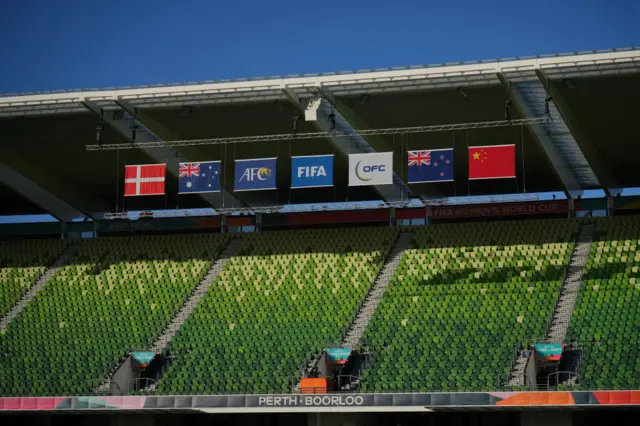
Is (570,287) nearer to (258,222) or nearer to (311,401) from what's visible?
(311,401)

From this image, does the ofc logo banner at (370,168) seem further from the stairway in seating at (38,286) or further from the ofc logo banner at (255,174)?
the stairway in seating at (38,286)

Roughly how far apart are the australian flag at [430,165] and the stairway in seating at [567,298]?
649cm

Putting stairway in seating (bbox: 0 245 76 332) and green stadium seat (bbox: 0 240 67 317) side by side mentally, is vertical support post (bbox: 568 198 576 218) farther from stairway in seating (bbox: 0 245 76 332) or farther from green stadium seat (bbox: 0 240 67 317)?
green stadium seat (bbox: 0 240 67 317)

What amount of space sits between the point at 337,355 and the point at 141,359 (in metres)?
7.80

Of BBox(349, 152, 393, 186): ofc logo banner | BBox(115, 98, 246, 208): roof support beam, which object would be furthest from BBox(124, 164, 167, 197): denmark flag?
BBox(349, 152, 393, 186): ofc logo banner

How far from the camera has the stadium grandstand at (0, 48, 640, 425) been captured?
37.5 metres

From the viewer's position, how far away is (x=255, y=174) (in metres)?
44.8

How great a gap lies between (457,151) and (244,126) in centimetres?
969

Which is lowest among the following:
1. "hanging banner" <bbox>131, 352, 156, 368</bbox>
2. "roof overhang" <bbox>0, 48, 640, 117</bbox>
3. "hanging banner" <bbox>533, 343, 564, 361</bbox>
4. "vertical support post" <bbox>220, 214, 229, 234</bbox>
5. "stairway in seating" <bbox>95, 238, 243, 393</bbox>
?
"hanging banner" <bbox>131, 352, 156, 368</bbox>

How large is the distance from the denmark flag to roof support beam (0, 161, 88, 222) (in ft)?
24.1

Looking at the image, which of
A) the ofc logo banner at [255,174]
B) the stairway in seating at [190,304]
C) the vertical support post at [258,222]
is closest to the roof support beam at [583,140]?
the ofc logo banner at [255,174]

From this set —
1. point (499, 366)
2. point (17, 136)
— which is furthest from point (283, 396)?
point (17, 136)

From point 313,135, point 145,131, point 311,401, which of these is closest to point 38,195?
point 145,131

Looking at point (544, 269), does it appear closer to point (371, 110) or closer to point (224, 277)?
point (371, 110)
